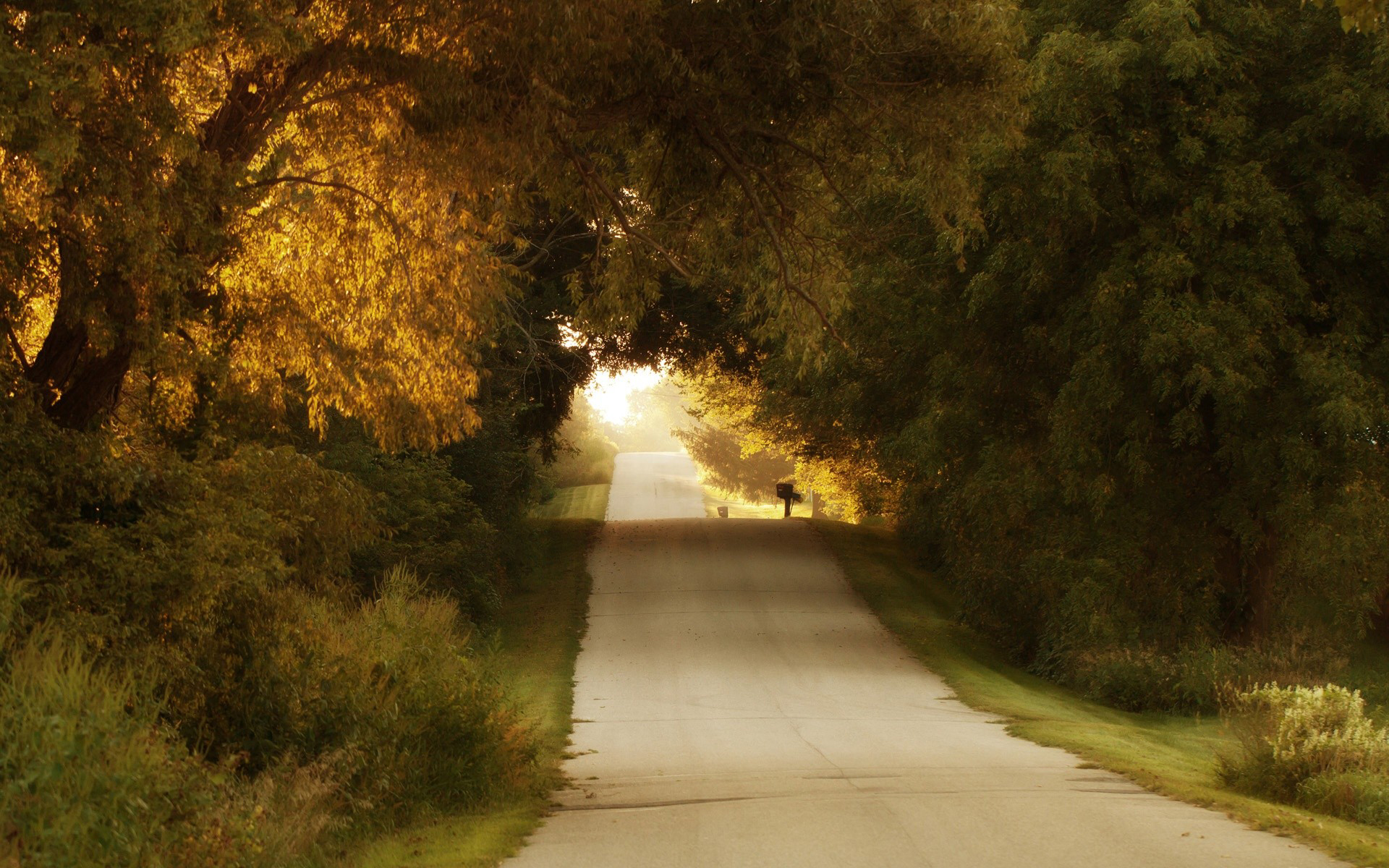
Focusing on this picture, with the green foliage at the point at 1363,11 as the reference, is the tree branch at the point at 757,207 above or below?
below

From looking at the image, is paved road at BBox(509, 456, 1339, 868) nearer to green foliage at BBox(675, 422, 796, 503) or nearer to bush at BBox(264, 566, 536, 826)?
bush at BBox(264, 566, 536, 826)

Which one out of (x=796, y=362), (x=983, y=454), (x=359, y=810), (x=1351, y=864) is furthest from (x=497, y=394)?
(x=1351, y=864)

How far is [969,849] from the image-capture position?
8.58 meters

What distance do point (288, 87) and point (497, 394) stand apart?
17.2m

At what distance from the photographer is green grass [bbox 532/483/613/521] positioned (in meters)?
49.0

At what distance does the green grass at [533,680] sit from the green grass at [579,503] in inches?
389

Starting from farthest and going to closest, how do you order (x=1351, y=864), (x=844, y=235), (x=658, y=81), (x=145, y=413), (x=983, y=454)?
(x=983, y=454) < (x=844, y=235) < (x=658, y=81) < (x=145, y=413) < (x=1351, y=864)

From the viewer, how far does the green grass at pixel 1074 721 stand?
32.2ft

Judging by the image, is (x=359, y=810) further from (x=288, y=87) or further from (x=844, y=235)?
(x=844, y=235)

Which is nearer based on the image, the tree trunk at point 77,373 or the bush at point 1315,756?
the tree trunk at point 77,373

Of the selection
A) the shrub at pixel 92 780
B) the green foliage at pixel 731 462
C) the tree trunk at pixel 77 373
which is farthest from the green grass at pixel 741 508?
the shrub at pixel 92 780

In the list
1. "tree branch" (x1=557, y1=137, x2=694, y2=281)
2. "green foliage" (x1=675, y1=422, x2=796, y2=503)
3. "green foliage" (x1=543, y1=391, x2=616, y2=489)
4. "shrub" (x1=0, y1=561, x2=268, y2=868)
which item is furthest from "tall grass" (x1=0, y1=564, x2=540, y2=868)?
"green foliage" (x1=675, y1=422, x2=796, y2=503)

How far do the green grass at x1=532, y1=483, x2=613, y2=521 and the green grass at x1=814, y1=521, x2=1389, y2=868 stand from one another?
15930mm

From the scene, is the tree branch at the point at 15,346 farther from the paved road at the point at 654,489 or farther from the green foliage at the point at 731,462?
the green foliage at the point at 731,462
